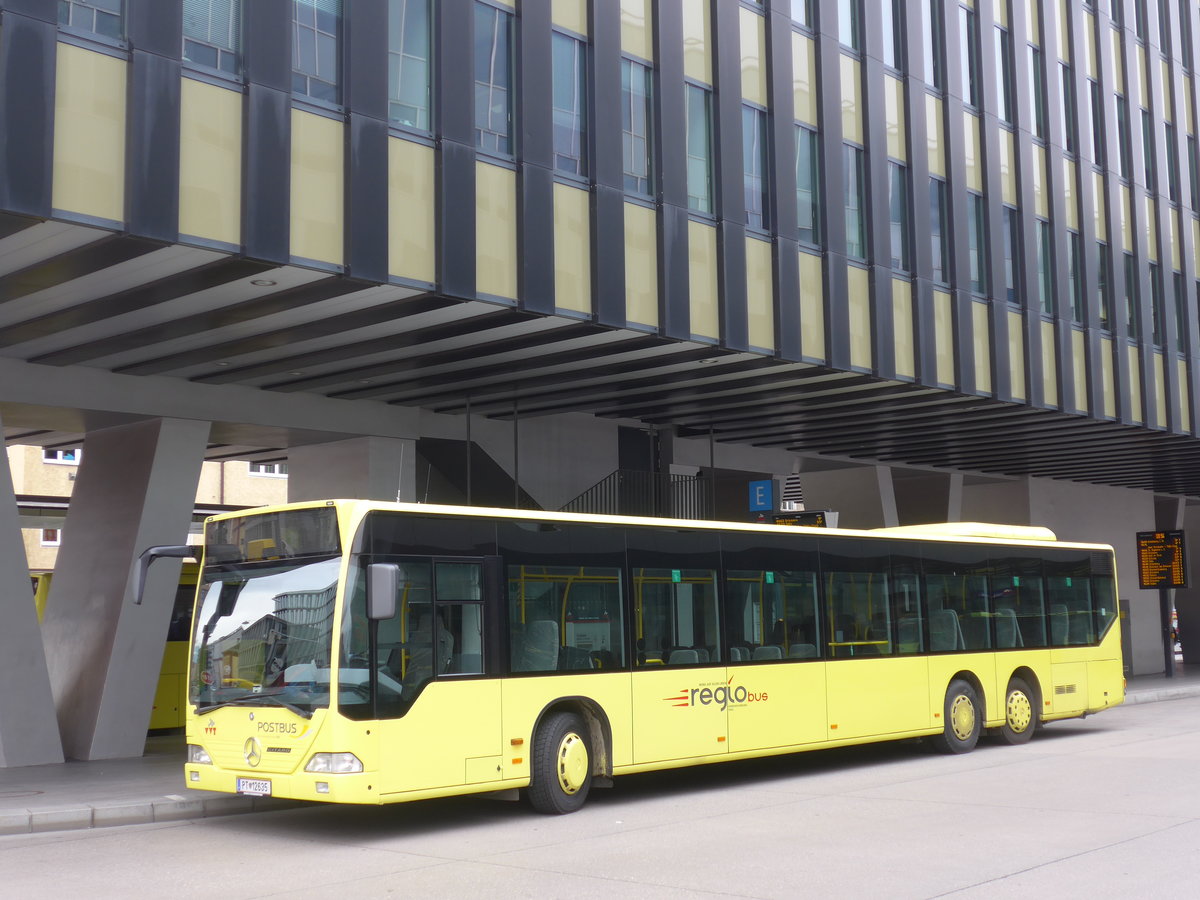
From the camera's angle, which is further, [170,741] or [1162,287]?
[1162,287]

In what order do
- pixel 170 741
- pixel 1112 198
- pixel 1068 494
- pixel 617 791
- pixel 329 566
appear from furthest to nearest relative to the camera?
pixel 1068 494
pixel 1112 198
pixel 170 741
pixel 617 791
pixel 329 566

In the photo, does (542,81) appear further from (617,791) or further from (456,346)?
(617,791)

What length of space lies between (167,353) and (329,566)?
605 cm

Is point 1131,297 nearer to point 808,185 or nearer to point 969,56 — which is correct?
point 969,56

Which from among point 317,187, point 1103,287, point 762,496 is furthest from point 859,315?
point 317,187

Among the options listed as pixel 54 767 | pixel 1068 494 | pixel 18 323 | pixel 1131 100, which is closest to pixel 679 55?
pixel 18 323

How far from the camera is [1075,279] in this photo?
25.4 metres

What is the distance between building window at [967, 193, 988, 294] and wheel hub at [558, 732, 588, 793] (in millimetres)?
13421

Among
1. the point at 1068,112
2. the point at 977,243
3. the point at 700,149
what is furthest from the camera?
the point at 1068,112

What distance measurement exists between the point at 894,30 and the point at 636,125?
24.9ft

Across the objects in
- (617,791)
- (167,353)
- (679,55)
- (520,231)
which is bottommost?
(617,791)

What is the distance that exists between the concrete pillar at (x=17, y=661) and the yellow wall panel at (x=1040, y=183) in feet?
60.8

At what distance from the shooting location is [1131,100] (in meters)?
28.5

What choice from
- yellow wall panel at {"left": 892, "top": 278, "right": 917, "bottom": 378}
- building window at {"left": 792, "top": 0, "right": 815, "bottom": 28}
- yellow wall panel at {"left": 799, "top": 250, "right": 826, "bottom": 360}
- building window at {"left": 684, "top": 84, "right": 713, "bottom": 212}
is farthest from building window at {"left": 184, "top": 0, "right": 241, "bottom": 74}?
yellow wall panel at {"left": 892, "top": 278, "right": 917, "bottom": 378}
